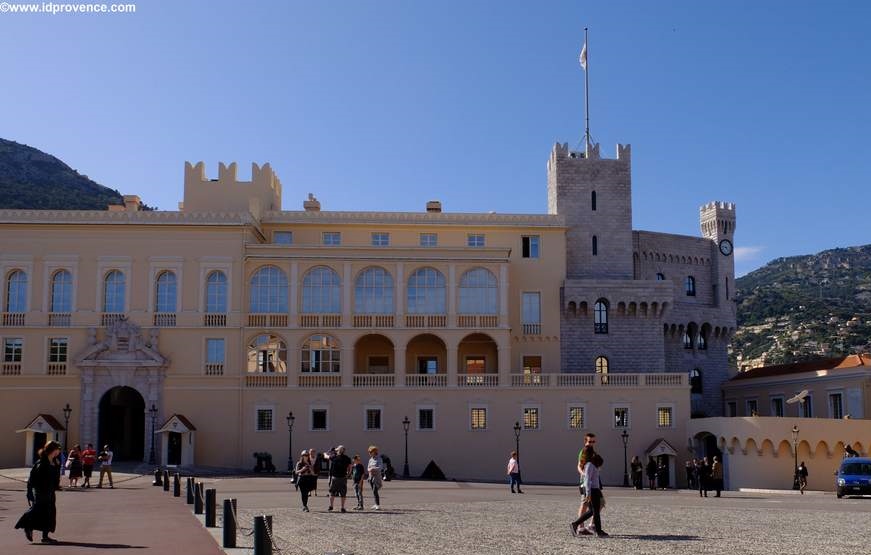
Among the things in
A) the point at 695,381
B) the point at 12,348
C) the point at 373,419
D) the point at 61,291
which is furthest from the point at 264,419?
the point at 695,381

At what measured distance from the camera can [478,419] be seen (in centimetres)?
5756

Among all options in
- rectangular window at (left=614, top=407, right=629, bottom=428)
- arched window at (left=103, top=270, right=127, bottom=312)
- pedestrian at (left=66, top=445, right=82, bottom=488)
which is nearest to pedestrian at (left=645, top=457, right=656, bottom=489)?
rectangular window at (left=614, top=407, right=629, bottom=428)

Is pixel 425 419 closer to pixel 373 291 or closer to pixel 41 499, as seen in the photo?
pixel 373 291

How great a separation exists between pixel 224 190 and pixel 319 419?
14925 millimetres

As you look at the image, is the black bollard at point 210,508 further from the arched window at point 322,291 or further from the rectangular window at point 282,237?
the rectangular window at point 282,237

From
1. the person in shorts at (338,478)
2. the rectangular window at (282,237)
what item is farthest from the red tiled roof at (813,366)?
the person in shorts at (338,478)

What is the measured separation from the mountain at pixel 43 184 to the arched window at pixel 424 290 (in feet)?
230

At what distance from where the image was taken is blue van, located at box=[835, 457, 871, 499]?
3975cm

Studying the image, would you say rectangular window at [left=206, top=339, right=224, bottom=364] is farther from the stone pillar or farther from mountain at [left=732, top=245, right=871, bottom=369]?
mountain at [left=732, top=245, right=871, bottom=369]

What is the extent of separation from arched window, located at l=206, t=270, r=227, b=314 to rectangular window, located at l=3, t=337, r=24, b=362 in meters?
9.95

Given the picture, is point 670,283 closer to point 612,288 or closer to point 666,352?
point 612,288

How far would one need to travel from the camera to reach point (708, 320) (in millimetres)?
72562

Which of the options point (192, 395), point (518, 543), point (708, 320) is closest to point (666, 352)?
point (708, 320)

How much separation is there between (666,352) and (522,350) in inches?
521
